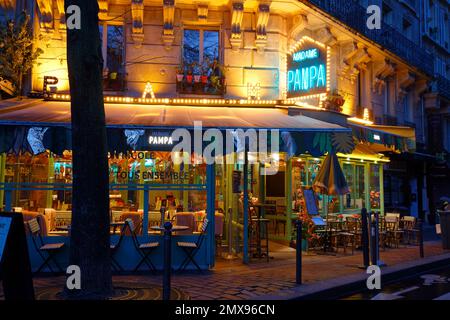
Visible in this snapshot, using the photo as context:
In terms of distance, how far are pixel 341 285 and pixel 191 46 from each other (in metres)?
7.28

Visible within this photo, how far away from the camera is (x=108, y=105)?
1062cm

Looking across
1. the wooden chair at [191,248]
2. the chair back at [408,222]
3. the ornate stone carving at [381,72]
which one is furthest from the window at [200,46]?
the chair back at [408,222]

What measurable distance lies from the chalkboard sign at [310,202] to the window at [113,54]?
17.1 ft

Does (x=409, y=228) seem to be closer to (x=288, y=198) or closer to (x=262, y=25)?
(x=288, y=198)

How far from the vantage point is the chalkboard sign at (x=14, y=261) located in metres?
4.75

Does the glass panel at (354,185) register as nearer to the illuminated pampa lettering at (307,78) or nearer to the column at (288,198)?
the column at (288,198)

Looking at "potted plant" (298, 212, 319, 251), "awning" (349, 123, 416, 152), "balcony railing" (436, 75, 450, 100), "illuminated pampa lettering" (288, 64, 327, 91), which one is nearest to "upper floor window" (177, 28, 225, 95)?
"illuminated pampa lettering" (288, 64, 327, 91)

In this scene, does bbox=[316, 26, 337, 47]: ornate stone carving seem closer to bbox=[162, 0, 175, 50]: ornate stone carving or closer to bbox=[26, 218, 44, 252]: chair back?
bbox=[162, 0, 175, 50]: ornate stone carving

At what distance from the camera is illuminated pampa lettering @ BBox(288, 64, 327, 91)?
11.4m

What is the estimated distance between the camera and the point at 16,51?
10.2 meters

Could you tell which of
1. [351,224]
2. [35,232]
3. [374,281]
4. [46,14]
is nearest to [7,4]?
[46,14]

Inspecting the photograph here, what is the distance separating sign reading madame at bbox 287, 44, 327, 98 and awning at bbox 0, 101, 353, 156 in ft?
4.45

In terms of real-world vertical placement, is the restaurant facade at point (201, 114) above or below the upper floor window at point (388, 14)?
below
